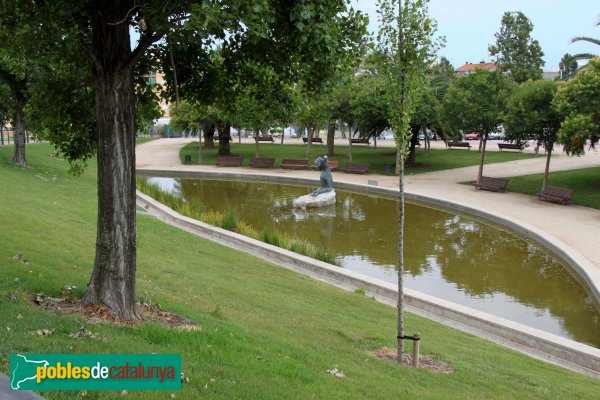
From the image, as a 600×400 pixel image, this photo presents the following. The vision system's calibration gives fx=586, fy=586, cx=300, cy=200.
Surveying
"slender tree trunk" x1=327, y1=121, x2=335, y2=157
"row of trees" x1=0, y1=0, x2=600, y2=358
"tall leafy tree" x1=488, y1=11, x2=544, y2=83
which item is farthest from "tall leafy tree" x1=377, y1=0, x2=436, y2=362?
"tall leafy tree" x1=488, y1=11, x2=544, y2=83

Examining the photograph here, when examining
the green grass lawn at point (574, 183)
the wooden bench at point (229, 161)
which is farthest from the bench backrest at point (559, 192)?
the wooden bench at point (229, 161)

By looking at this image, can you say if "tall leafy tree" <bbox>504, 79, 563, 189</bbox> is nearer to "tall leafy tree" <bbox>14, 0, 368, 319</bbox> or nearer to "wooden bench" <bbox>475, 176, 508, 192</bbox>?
"wooden bench" <bbox>475, 176, 508, 192</bbox>

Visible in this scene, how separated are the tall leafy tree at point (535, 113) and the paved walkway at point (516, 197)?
2821mm

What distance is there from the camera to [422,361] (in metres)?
7.29

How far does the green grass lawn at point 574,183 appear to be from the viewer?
2409 cm

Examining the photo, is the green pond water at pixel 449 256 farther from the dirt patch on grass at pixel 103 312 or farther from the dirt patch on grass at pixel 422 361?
the dirt patch on grass at pixel 103 312

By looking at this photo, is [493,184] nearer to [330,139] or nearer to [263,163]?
[263,163]

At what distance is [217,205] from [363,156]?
20096 millimetres

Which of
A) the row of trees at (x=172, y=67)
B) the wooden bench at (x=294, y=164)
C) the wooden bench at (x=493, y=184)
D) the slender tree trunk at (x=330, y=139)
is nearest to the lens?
the row of trees at (x=172, y=67)

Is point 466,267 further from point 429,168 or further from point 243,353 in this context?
point 429,168

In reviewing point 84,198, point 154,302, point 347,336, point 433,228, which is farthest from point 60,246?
point 433,228

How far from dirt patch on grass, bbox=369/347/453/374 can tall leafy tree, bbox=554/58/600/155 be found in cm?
1541

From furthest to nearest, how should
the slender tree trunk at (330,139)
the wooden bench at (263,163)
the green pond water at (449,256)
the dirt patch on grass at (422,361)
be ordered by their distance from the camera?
the slender tree trunk at (330,139), the wooden bench at (263,163), the green pond water at (449,256), the dirt patch on grass at (422,361)

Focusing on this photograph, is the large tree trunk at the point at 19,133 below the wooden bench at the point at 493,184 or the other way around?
the other way around
